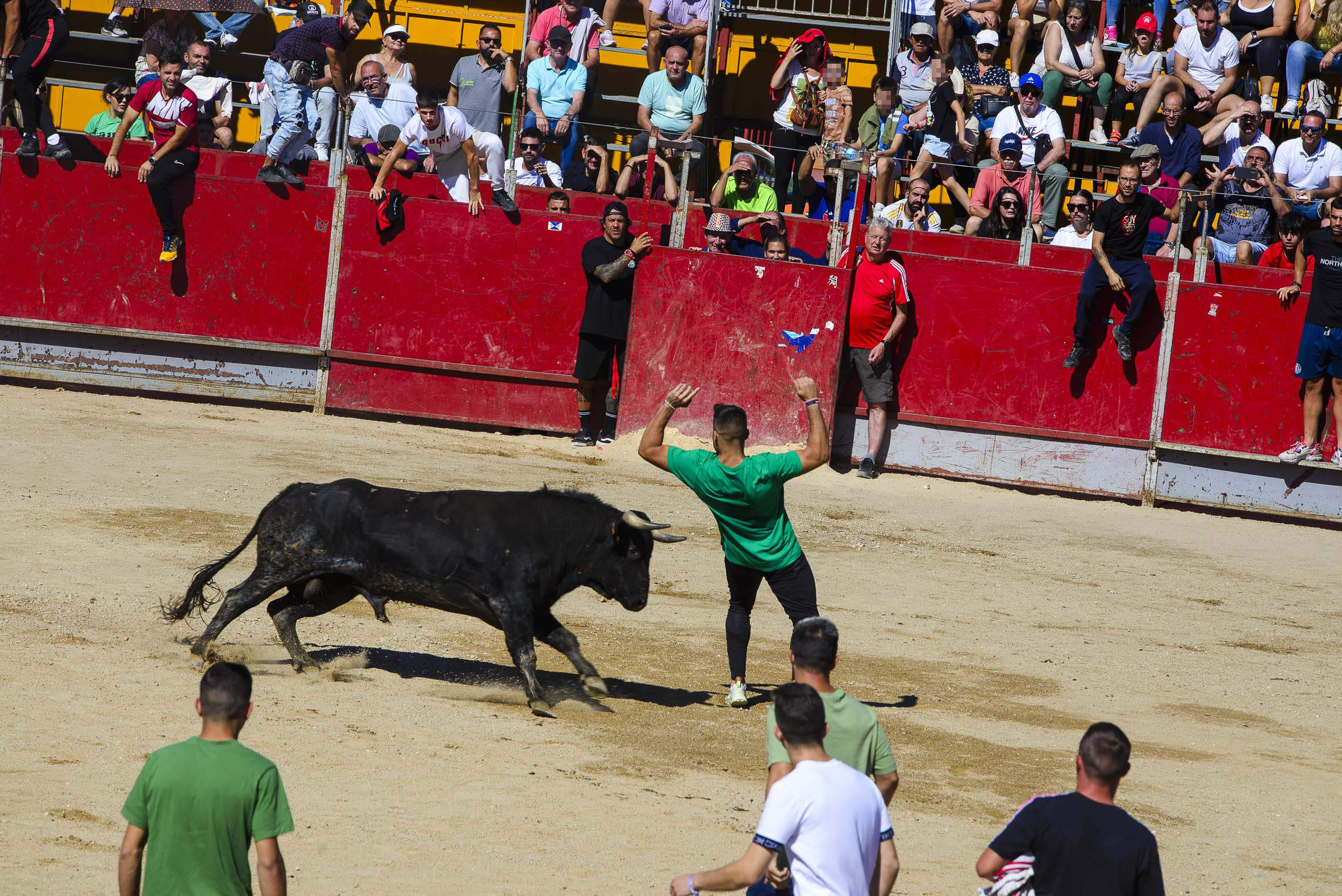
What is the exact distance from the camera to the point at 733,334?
14.8m

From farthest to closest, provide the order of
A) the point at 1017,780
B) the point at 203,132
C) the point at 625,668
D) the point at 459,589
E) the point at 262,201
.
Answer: the point at 203,132 < the point at 262,201 < the point at 625,668 < the point at 459,589 < the point at 1017,780

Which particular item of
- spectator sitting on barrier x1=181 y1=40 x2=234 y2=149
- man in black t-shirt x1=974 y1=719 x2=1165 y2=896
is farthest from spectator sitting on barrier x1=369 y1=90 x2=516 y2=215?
man in black t-shirt x1=974 y1=719 x2=1165 y2=896

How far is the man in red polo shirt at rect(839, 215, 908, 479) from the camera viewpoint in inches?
573

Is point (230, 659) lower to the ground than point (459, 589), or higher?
lower

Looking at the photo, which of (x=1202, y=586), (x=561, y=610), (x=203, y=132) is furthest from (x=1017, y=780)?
(x=203, y=132)

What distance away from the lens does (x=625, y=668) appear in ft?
27.1

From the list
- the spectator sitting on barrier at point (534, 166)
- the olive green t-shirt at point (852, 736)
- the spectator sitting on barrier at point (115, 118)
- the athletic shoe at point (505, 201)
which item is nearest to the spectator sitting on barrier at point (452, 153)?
the athletic shoe at point (505, 201)

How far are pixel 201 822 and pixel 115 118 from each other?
46.6 feet

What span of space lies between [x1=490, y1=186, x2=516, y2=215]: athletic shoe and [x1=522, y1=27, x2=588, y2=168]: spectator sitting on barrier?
1.55 meters

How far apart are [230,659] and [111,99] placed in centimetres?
1042

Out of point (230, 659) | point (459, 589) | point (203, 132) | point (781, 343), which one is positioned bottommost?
point (230, 659)

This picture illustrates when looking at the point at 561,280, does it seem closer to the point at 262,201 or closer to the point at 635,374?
the point at 635,374

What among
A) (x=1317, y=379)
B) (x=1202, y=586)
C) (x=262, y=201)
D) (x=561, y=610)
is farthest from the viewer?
(x=262, y=201)

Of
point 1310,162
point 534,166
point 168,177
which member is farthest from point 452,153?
point 1310,162
